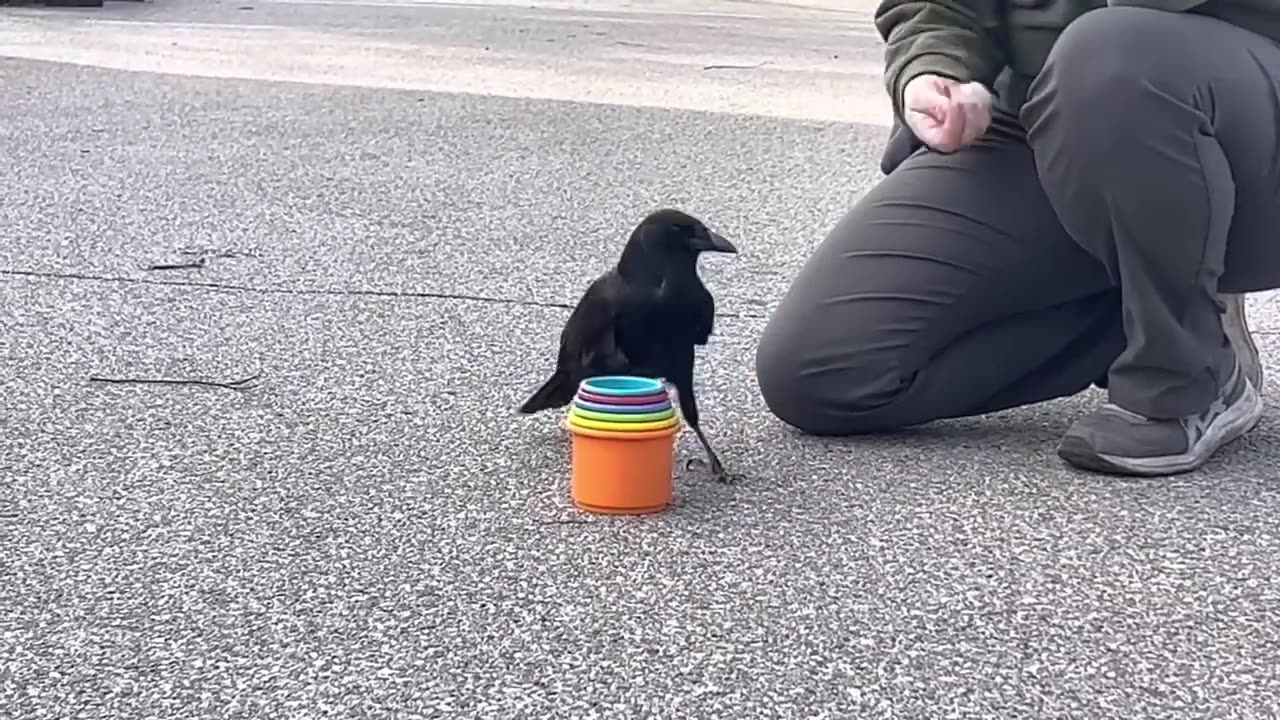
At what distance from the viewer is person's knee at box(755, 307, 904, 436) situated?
2.30m

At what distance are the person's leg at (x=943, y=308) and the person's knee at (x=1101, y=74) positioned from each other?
236 mm

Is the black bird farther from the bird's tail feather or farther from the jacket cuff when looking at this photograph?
the jacket cuff

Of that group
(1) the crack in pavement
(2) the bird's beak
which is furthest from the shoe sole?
(1) the crack in pavement

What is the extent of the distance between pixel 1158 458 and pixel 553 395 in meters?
0.76

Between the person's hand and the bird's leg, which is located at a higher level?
the person's hand

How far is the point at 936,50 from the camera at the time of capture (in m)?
2.20

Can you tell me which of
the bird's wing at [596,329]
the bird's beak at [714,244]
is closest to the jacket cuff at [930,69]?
the bird's beak at [714,244]

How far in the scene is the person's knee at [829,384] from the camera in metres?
2.30

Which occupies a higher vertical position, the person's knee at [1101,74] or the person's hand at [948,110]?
the person's knee at [1101,74]

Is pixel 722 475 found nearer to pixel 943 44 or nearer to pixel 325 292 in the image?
pixel 943 44

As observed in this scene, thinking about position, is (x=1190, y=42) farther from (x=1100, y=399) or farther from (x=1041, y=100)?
(x=1100, y=399)

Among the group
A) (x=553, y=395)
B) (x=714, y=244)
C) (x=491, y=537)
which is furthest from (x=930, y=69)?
(x=491, y=537)

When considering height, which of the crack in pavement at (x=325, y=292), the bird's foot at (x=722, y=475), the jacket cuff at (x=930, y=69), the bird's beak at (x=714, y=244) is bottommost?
the crack in pavement at (x=325, y=292)

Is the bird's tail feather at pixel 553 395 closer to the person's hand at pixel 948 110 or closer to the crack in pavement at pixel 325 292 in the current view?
the person's hand at pixel 948 110
